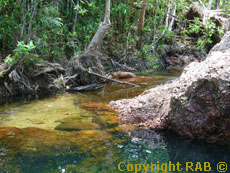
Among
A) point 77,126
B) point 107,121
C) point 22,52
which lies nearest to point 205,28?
point 107,121

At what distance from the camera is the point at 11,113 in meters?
4.03

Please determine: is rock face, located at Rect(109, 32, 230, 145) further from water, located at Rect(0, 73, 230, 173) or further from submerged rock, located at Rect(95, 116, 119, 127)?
submerged rock, located at Rect(95, 116, 119, 127)

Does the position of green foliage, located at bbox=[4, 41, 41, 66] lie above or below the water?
above

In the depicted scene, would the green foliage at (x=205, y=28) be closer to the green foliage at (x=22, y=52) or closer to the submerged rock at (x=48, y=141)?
the green foliage at (x=22, y=52)

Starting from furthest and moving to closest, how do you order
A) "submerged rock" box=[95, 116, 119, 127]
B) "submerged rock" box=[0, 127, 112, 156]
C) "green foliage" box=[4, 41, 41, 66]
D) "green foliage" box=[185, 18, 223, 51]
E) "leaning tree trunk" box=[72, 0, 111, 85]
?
"green foliage" box=[185, 18, 223, 51] → "leaning tree trunk" box=[72, 0, 111, 85] → "green foliage" box=[4, 41, 41, 66] → "submerged rock" box=[95, 116, 119, 127] → "submerged rock" box=[0, 127, 112, 156]

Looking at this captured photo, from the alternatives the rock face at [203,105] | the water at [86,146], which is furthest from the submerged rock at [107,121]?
the rock face at [203,105]

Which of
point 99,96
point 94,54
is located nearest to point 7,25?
point 94,54

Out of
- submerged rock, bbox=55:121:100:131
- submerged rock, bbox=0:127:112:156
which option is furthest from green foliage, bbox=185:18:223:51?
submerged rock, bbox=0:127:112:156

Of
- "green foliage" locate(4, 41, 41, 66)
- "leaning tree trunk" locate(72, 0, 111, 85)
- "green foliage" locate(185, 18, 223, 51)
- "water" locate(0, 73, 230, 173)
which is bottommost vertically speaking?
"water" locate(0, 73, 230, 173)

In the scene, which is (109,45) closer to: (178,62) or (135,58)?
(135,58)

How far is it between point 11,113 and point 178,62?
10314 millimetres

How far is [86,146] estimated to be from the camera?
2588mm

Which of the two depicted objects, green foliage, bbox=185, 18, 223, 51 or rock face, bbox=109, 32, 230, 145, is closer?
rock face, bbox=109, 32, 230, 145

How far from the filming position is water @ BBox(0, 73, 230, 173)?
220cm
